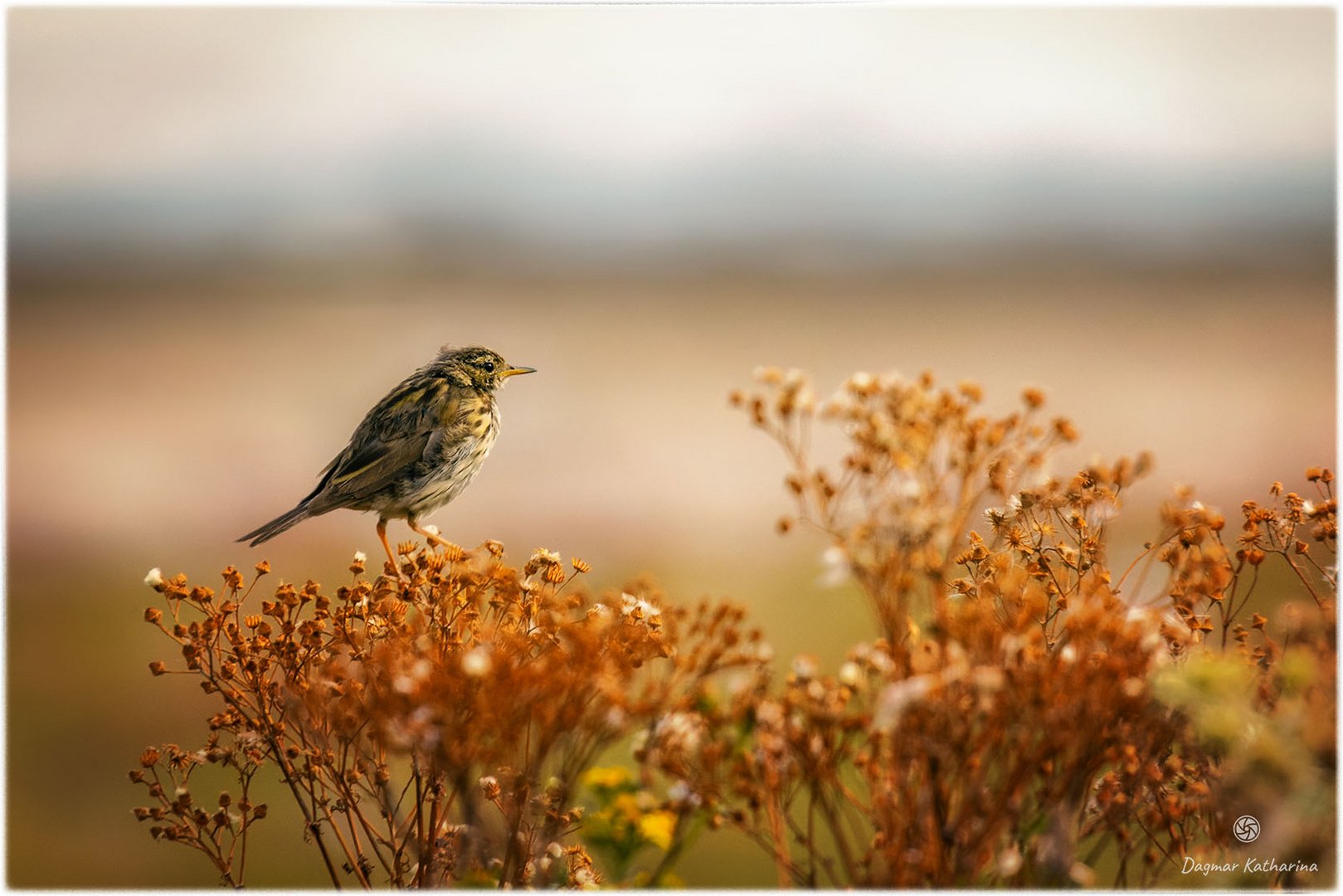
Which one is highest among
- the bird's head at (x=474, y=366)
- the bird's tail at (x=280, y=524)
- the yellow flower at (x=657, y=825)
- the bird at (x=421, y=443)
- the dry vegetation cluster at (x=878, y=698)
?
the bird's head at (x=474, y=366)

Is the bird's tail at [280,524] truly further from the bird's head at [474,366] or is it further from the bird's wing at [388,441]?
the bird's head at [474,366]

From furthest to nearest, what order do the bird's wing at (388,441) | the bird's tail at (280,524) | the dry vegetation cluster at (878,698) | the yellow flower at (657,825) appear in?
the bird's wing at (388,441) → the bird's tail at (280,524) → the yellow flower at (657,825) → the dry vegetation cluster at (878,698)

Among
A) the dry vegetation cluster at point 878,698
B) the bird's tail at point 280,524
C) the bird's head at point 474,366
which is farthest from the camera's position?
the bird's head at point 474,366

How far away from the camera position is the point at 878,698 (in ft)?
6.50

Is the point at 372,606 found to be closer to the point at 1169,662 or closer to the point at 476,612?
the point at 476,612

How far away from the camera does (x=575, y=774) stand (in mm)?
2047

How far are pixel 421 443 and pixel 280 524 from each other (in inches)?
25.5

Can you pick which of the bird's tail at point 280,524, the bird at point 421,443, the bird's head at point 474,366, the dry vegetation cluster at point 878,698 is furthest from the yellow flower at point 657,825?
the bird's head at point 474,366

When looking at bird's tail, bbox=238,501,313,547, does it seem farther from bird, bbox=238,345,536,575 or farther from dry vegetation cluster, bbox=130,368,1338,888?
dry vegetation cluster, bbox=130,368,1338,888

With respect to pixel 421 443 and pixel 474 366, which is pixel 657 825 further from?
pixel 474 366

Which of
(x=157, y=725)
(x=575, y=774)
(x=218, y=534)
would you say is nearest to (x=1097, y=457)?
(x=575, y=774)

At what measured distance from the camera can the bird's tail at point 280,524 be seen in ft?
11.1

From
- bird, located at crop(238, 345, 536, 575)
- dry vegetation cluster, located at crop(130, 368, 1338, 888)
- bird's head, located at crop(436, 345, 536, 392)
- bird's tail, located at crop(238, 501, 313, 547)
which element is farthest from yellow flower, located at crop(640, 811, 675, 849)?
bird's head, located at crop(436, 345, 536, 392)

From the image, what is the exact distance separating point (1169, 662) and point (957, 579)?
435 millimetres
